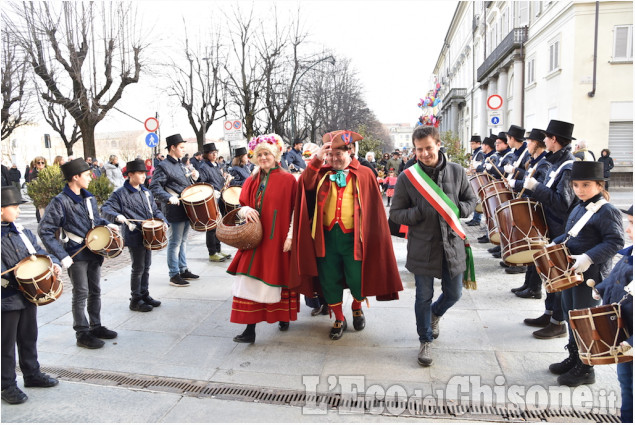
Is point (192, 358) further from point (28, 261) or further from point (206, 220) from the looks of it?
point (206, 220)

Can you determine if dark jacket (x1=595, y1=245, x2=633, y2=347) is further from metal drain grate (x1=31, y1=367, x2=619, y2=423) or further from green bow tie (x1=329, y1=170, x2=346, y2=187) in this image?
green bow tie (x1=329, y1=170, x2=346, y2=187)

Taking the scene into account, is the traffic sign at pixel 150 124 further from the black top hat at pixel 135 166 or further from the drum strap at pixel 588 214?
the drum strap at pixel 588 214

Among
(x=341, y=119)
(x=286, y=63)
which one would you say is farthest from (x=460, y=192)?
(x=341, y=119)

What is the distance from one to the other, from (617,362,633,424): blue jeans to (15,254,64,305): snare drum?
4.15 meters

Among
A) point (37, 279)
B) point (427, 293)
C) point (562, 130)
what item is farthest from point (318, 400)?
point (562, 130)

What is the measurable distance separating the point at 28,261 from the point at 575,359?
447cm

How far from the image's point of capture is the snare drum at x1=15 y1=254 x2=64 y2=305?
376cm

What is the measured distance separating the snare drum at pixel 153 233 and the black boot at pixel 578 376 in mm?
4389

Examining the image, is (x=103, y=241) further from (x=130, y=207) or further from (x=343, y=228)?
(x=343, y=228)

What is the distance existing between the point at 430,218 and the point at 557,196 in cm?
139

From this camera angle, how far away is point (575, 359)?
3.94m

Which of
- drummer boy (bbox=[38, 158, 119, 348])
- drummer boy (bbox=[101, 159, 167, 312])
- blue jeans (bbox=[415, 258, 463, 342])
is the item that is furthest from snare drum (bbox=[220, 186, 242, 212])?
blue jeans (bbox=[415, 258, 463, 342])

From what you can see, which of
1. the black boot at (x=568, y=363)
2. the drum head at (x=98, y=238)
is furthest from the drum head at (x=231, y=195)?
the black boot at (x=568, y=363)

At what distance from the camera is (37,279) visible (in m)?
3.77
